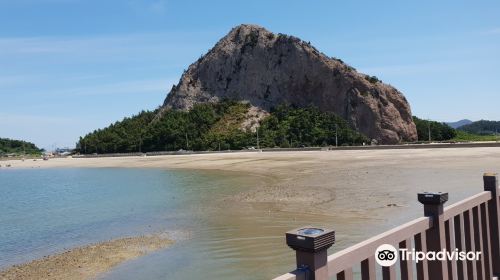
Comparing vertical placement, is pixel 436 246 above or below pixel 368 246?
below

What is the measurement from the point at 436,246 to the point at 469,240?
831 mm

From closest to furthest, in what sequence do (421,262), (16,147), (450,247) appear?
(421,262), (450,247), (16,147)

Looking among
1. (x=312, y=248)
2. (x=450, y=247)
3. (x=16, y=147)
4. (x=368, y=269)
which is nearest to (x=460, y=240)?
(x=450, y=247)

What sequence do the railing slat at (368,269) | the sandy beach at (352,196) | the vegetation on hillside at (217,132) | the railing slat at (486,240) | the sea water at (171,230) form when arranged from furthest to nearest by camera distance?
1. the vegetation on hillside at (217,132)
2. the sandy beach at (352,196)
3. the sea water at (171,230)
4. the railing slat at (486,240)
5. the railing slat at (368,269)

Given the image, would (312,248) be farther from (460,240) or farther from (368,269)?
(460,240)

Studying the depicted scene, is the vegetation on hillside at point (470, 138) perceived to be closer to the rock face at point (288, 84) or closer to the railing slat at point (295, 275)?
the rock face at point (288, 84)

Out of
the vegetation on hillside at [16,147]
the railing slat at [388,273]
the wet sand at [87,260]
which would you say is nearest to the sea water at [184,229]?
the wet sand at [87,260]

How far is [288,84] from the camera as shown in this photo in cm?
9988

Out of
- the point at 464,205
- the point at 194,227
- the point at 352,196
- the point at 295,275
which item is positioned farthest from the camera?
the point at 352,196

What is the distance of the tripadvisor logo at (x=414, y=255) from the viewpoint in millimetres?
3395

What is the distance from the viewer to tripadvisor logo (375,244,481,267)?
3.39 meters

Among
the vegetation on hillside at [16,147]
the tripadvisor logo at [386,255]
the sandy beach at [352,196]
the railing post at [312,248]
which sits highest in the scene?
the vegetation on hillside at [16,147]

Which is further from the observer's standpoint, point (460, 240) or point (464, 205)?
point (464, 205)

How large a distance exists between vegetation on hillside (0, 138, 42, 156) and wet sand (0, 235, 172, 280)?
17053 centimetres
